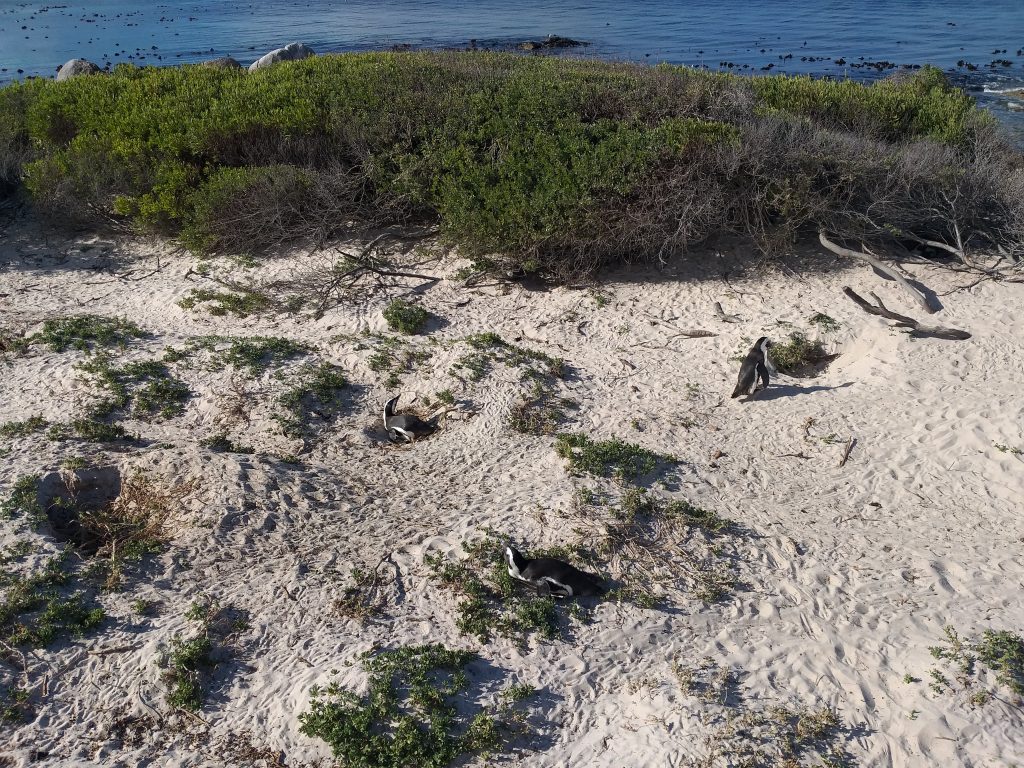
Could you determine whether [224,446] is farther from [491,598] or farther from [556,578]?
[556,578]

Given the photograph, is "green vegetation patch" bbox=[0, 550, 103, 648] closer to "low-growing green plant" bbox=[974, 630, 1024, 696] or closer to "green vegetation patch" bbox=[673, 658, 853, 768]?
"green vegetation patch" bbox=[673, 658, 853, 768]

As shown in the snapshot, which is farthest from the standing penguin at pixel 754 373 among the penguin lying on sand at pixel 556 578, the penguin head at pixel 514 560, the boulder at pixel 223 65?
the boulder at pixel 223 65

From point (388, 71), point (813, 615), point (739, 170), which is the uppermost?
point (388, 71)

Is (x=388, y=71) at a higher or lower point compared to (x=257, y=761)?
higher

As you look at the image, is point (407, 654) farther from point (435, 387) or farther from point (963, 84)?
→ point (963, 84)

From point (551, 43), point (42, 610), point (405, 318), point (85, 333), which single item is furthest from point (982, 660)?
point (551, 43)

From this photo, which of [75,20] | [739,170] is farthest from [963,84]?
[75,20]
